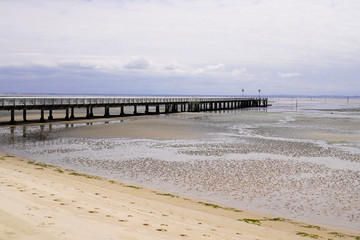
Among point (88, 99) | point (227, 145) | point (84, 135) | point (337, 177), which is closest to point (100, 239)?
point (337, 177)

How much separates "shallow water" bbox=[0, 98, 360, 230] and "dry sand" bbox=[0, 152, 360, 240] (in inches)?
55.9

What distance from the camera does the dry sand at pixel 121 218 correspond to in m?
6.03

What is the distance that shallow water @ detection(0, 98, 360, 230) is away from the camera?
1191 cm

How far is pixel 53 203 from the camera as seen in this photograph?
25.3ft

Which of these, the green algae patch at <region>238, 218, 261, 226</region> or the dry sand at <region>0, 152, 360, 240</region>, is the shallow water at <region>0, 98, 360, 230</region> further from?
the green algae patch at <region>238, 218, 261, 226</region>

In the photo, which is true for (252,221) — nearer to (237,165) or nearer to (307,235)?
(307,235)

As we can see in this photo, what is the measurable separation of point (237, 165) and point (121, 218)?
37.2 ft

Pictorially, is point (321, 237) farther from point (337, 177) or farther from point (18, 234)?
point (337, 177)

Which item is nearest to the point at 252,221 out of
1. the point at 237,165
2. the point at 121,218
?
the point at 121,218

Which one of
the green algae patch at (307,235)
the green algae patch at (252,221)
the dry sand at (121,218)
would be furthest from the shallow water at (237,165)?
the green algae patch at (307,235)

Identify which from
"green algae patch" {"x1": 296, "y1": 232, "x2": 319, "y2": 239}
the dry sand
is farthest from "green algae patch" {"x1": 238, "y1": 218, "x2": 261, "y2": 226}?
"green algae patch" {"x1": 296, "y1": 232, "x2": 319, "y2": 239}

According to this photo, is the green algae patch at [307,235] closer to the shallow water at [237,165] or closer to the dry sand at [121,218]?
the dry sand at [121,218]

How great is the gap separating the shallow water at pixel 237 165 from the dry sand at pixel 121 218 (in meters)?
1.42

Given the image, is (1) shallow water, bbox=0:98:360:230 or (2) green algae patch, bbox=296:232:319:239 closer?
(2) green algae patch, bbox=296:232:319:239
